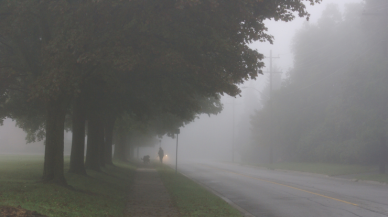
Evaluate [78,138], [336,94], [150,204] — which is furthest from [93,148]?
[336,94]

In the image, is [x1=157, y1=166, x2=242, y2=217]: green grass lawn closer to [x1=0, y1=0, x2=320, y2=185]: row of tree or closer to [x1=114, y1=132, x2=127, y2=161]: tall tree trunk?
[x1=0, y1=0, x2=320, y2=185]: row of tree

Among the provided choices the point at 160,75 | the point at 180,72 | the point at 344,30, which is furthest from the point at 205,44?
the point at 344,30

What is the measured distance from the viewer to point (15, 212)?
23.0ft

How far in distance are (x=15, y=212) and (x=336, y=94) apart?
112 ft

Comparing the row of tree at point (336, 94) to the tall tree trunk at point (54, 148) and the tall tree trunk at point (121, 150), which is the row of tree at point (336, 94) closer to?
the tall tree trunk at point (121, 150)

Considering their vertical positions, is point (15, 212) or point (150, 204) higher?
→ point (15, 212)

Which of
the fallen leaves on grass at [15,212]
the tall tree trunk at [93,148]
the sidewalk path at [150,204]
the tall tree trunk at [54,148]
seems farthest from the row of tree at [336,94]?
the fallen leaves on grass at [15,212]

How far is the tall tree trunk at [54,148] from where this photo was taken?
12070mm

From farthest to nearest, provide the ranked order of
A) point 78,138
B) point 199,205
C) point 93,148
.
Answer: point 93,148, point 78,138, point 199,205

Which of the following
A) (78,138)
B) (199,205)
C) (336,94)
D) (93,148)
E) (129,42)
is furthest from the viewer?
(336,94)

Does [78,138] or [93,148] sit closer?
[78,138]

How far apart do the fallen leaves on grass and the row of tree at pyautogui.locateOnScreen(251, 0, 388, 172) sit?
74.5ft

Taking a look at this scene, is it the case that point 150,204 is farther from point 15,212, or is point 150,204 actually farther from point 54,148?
point 15,212

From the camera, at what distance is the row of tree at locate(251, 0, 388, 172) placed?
28.3m
